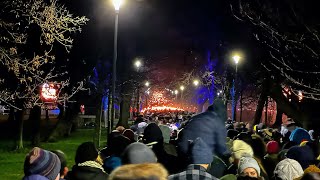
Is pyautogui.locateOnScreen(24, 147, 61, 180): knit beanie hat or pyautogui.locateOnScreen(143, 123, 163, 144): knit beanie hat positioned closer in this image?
pyautogui.locateOnScreen(24, 147, 61, 180): knit beanie hat

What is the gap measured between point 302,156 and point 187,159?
377 cm

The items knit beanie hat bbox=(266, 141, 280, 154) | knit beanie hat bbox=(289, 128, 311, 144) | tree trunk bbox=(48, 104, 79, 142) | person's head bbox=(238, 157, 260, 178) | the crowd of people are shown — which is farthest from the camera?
tree trunk bbox=(48, 104, 79, 142)

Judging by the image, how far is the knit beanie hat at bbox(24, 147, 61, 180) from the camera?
4.94 metres

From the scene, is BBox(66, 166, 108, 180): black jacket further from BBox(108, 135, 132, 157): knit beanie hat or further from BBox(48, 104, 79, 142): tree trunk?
BBox(48, 104, 79, 142): tree trunk

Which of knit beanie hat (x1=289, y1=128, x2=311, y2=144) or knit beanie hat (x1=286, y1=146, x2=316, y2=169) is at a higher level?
knit beanie hat (x1=289, y1=128, x2=311, y2=144)

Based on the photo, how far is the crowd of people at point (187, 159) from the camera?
4.63 meters

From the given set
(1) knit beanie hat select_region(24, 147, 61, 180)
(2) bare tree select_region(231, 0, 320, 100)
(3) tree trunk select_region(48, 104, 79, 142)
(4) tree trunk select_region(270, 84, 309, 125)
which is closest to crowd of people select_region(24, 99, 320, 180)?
(1) knit beanie hat select_region(24, 147, 61, 180)

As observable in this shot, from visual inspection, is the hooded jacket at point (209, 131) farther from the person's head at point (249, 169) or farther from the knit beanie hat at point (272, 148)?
the knit beanie hat at point (272, 148)

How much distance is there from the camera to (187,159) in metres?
5.00

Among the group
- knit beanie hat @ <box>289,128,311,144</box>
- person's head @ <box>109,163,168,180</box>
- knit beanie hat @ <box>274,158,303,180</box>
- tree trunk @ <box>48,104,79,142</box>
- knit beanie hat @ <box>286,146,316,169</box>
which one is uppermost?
tree trunk @ <box>48,104,79,142</box>

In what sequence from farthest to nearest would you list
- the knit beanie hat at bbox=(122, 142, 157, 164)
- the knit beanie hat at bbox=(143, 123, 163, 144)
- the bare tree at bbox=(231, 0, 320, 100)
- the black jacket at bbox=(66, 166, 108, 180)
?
the bare tree at bbox=(231, 0, 320, 100) < the knit beanie hat at bbox=(143, 123, 163, 144) < the black jacket at bbox=(66, 166, 108, 180) < the knit beanie hat at bbox=(122, 142, 157, 164)

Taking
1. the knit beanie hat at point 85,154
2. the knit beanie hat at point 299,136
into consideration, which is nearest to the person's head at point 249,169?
the knit beanie hat at point 85,154

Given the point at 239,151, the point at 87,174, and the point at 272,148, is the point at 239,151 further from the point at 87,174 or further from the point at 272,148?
the point at 87,174

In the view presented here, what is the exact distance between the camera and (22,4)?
13234 mm
